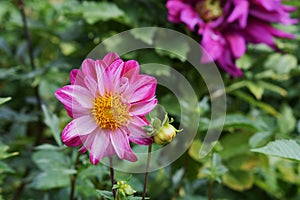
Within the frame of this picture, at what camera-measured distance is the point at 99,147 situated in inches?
16.4

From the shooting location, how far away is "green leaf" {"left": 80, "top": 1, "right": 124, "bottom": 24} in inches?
29.4

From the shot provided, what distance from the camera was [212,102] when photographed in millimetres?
821

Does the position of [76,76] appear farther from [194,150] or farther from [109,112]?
[194,150]

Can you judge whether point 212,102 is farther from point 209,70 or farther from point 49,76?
point 49,76

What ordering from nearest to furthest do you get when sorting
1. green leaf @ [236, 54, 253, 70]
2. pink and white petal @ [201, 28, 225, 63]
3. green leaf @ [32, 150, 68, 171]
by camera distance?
green leaf @ [32, 150, 68, 171] → pink and white petal @ [201, 28, 225, 63] → green leaf @ [236, 54, 253, 70]

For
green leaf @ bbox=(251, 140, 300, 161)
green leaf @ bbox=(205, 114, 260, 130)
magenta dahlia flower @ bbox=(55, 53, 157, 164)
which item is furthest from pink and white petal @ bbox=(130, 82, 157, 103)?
green leaf @ bbox=(205, 114, 260, 130)

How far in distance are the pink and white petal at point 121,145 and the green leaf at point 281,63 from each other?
51cm

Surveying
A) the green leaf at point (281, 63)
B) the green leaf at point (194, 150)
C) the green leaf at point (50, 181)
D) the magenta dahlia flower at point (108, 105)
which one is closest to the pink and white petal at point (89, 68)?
the magenta dahlia flower at point (108, 105)

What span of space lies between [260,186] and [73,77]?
56cm

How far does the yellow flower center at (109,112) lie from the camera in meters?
0.42

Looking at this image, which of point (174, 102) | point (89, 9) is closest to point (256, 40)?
point (174, 102)

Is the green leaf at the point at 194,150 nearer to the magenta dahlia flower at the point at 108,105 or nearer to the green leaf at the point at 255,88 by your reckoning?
the green leaf at the point at 255,88

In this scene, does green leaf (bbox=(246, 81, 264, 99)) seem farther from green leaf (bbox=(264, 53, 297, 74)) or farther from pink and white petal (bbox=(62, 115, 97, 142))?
pink and white petal (bbox=(62, 115, 97, 142))

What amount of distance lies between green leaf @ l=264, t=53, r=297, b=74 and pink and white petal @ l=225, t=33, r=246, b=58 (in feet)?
0.44
